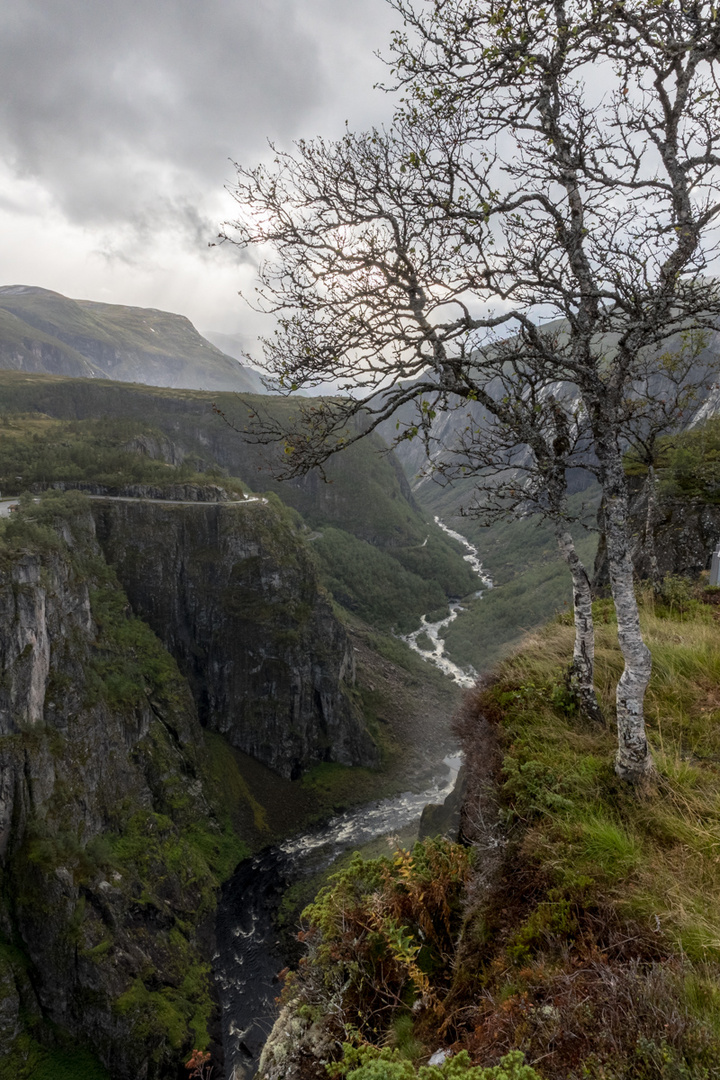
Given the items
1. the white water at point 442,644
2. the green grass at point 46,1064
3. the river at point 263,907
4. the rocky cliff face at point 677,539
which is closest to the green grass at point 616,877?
the rocky cliff face at point 677,539

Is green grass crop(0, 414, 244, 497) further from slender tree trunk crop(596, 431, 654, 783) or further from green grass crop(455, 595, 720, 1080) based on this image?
slender tree trunk crop(596, 431, 654, 783)

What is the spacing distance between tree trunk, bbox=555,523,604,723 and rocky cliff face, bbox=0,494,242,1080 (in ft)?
105

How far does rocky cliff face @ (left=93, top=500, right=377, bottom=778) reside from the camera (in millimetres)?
57625

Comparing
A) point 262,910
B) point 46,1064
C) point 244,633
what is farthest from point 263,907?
Answer: point 244,633

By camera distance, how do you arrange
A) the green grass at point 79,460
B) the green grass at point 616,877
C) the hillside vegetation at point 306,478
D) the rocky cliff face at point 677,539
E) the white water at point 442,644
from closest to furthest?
the green grass at point 616,877
the rocky cliff face at point 677,539
the green grass at point 79,460
the hillside vegetation at point 306,478
the white water at point 442,644

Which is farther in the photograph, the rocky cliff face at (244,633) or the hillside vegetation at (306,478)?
the hillside vegetation at (306,478)

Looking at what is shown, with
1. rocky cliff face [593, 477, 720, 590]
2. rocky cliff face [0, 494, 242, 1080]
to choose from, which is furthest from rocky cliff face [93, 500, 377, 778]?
rocky cliff face [593, 477, 720, 590]

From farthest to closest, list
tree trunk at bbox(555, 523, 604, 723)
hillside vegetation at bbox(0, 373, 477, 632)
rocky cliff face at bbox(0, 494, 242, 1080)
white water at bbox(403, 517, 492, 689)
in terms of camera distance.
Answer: white water at bbox(403, 517, 492, 689) < hillside vegetation at bbox(0, 373, 477, 632) < rocky cliff face at bbox(0, 494, 242, 1080) < tree trunk at bbox(555, 523, 604, 723)

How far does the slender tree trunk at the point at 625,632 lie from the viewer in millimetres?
5133

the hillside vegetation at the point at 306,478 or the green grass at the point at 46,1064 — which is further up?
the hillside vegetation at the point at 306,478

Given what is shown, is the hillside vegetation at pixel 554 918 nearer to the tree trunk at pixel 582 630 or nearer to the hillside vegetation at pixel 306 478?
the tree trunk at pixel 582 630

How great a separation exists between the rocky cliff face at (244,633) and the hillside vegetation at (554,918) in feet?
181

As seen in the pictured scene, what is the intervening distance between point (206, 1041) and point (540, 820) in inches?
1369

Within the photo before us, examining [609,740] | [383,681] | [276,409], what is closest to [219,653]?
[383,681]
